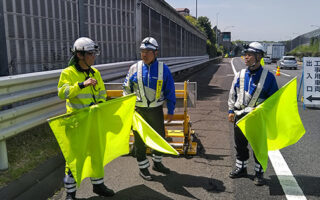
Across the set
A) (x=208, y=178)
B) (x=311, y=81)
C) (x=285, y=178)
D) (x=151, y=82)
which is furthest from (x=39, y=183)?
(x=311, y=81)

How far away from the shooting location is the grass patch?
400 cm

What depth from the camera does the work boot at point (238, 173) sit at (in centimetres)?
459

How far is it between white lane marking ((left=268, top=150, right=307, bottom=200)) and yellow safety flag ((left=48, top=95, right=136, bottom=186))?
229cm

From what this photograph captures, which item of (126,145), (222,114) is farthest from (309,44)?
(126,145)

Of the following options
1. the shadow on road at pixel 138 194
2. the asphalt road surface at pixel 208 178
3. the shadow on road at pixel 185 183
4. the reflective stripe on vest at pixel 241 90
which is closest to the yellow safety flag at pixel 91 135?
the shadow on road at pixel 138 194

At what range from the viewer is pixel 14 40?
5.98 m

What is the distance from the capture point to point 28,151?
15.5 feet

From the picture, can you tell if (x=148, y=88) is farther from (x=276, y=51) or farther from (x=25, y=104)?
(x=276, y=51)

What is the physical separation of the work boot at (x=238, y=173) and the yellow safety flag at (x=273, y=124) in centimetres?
52

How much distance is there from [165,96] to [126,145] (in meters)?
1.00

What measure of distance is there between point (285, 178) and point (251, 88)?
1.40 metres

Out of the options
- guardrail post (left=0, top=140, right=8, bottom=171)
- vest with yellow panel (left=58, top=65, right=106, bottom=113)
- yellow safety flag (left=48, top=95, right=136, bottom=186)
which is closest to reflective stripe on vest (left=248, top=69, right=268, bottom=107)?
yellow safety flag (left=48, top=95, right=136, bottom=186)

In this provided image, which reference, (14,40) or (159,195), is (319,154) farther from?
(14,40)

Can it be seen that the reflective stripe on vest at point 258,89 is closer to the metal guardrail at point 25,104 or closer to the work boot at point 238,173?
the work boot at point 238,173
